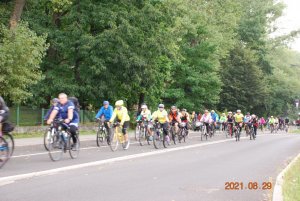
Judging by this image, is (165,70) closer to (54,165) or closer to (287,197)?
(54,165)

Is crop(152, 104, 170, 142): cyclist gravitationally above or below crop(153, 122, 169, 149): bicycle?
above

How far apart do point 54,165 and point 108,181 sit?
310cm

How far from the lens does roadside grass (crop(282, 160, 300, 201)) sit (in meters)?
9.58

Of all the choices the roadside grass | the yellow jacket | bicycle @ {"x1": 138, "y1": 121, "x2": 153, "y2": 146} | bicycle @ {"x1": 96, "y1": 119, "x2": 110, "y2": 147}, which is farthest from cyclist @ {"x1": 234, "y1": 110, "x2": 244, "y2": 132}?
the roadside grass

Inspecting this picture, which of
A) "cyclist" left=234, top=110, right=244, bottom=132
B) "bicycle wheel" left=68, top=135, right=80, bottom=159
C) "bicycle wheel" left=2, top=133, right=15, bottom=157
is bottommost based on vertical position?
"bicycle wheel" left=68, top=135, right=80, bottom=159

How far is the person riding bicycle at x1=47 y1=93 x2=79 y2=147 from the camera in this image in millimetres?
14984

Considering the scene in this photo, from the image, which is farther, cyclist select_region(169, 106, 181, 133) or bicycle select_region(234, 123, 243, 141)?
bicycle select_region(234, 123, 243, 141)

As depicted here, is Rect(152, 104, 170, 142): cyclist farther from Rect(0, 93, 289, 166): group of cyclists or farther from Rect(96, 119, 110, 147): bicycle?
Rect(96, 119, 110, 147): bicycle

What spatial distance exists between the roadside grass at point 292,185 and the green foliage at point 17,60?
15.7 meters

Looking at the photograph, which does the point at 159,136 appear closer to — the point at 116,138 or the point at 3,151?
the point at 116,138

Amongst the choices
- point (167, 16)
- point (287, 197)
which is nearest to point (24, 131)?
point (167, 16)
